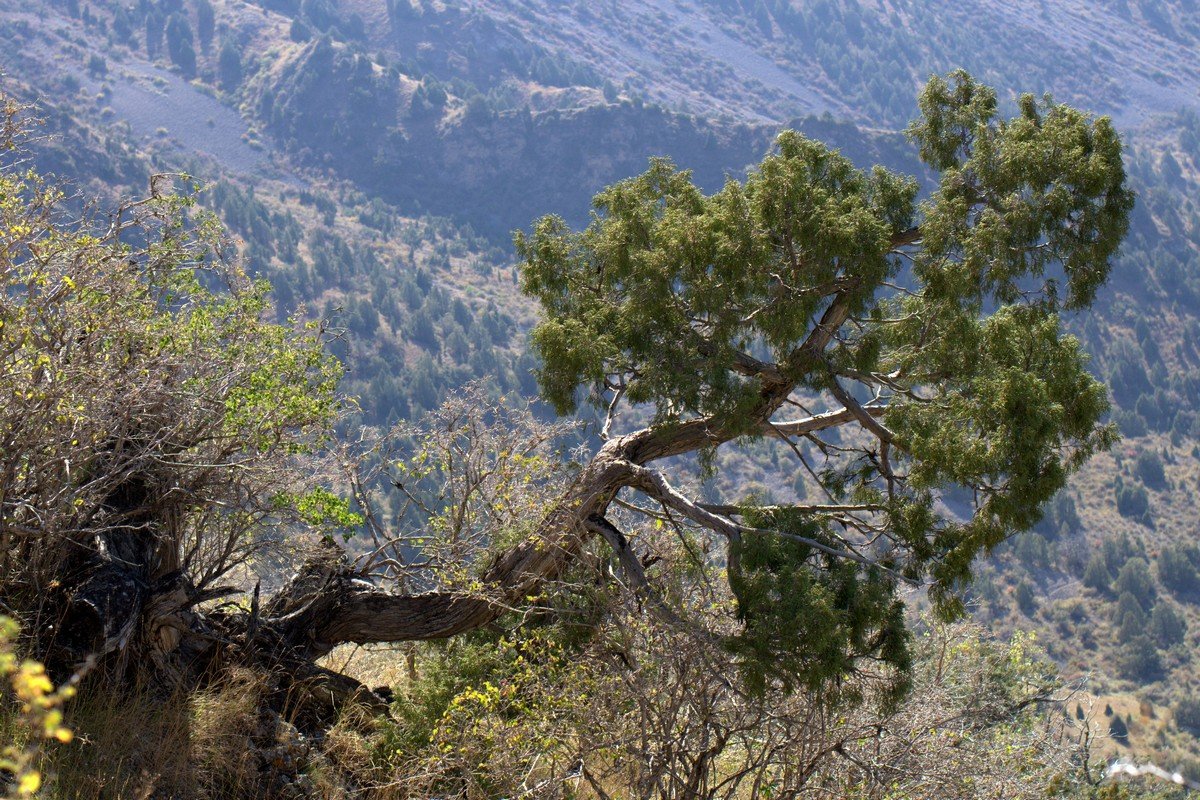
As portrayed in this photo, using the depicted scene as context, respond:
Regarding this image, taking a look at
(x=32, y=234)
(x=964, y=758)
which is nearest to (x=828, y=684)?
(x=964, y=758)

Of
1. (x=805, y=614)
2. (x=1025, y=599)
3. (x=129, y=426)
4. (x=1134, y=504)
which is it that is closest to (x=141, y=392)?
(x=129, y=426)

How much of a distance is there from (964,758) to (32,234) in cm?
687

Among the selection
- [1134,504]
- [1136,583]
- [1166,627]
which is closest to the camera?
[1166,627]

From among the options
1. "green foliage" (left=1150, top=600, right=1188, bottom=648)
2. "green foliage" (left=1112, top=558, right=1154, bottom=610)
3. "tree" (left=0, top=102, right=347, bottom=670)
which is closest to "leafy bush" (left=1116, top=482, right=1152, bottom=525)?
"green foliage" (left=1112, top=558, right=1154, bottom=610)

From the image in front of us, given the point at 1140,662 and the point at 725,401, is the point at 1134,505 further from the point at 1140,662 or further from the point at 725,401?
the point at 725,401

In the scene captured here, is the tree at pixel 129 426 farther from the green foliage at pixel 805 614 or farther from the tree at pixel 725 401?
the green foliage at pixel 805 614

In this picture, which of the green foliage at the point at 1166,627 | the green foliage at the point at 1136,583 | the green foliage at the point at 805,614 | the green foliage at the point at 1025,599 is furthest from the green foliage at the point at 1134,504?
the green foliage at the point at 805,614

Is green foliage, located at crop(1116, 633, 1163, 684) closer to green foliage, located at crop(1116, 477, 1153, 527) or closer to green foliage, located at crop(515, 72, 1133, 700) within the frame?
green foliage, located at crop(1116, 477, 1153, 527)

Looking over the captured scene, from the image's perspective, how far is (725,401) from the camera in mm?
6973

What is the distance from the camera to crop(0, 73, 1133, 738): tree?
20.4 ft

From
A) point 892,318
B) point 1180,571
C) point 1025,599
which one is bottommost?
point 1025,599

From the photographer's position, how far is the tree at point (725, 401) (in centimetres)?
621

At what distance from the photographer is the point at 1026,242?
674 cm

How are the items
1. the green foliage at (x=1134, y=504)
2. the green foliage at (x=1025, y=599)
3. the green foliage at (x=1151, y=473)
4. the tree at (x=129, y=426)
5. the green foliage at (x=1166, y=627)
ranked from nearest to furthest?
1. the tree at (x=129, y=426)
2. the green foliage at (x=1166, y=627)
3. the green foliage at (x=1025, y=599)
4. the green foliage at (x=1134, y=504)
5. the green foliage at (x=1151, y=473)
